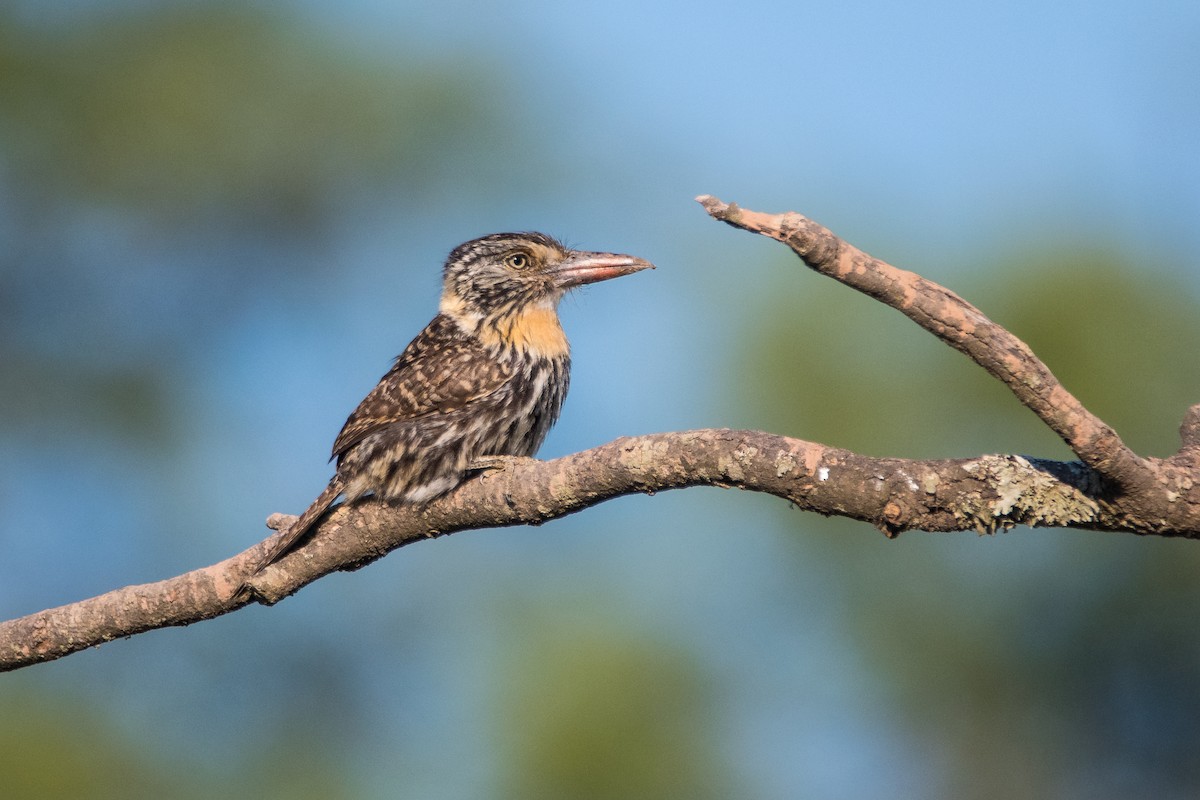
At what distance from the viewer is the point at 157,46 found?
68.3ft

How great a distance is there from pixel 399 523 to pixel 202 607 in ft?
1.96

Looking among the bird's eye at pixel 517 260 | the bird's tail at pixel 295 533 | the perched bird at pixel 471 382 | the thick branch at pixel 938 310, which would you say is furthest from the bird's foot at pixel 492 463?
the thick branch at pixel 938 310

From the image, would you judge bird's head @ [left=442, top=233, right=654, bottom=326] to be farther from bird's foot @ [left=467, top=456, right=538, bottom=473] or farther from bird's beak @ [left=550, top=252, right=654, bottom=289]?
bird's foot @ [left=467, top=456, right=538, bottom=473]

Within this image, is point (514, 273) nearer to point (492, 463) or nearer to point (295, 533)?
point (492, 463)

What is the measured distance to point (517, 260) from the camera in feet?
19.4

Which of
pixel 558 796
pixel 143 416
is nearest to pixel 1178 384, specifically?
pixel 558 796

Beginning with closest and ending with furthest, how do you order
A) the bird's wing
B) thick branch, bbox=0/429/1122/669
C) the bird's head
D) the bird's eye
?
thick branch, bbox=0/429/1122/669 → the bird's wing → the bird's head → the bird's eye

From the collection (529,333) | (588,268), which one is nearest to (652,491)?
(529,333)

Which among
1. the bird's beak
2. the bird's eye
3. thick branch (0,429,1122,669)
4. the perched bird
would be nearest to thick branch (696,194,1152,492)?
thick branch (0,429,1122,669)

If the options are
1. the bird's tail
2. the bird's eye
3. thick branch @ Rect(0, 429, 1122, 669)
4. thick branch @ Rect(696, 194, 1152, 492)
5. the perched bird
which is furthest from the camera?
the bird's eye

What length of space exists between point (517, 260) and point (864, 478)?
2.85 meters

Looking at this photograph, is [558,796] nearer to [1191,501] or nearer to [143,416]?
[1191,501]

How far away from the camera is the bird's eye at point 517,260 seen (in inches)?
231

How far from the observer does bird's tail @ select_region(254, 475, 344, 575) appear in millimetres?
4324
